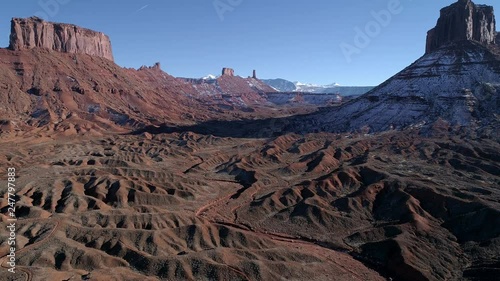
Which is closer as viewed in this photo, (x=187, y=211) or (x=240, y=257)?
(x=240, y=257)

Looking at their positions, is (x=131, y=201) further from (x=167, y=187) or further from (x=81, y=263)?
(x=81, y=263)

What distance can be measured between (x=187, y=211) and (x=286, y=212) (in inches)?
1013

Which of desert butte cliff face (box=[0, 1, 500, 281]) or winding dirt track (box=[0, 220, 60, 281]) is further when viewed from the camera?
desert butte cliff face (box=[0, 1, 500, 281])

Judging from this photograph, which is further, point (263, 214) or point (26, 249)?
point (263, 214)

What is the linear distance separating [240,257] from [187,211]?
38093 millimetres

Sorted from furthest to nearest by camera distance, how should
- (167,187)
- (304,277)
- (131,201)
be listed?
1. (167,187)
2. (131,201)
3. (304,277)

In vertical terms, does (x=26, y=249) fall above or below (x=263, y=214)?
above

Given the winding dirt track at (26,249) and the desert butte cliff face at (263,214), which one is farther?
the desert butte cliff face at (263,214)

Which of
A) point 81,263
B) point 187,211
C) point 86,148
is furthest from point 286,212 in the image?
point 86,148

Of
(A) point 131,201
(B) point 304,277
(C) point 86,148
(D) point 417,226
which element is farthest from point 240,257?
(C) point 86,148

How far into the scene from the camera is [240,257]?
70688 mm

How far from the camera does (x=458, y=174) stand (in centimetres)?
13012

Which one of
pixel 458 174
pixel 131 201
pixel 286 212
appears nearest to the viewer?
pixel 286 212

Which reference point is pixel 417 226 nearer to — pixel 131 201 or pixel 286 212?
pixel 286 212
